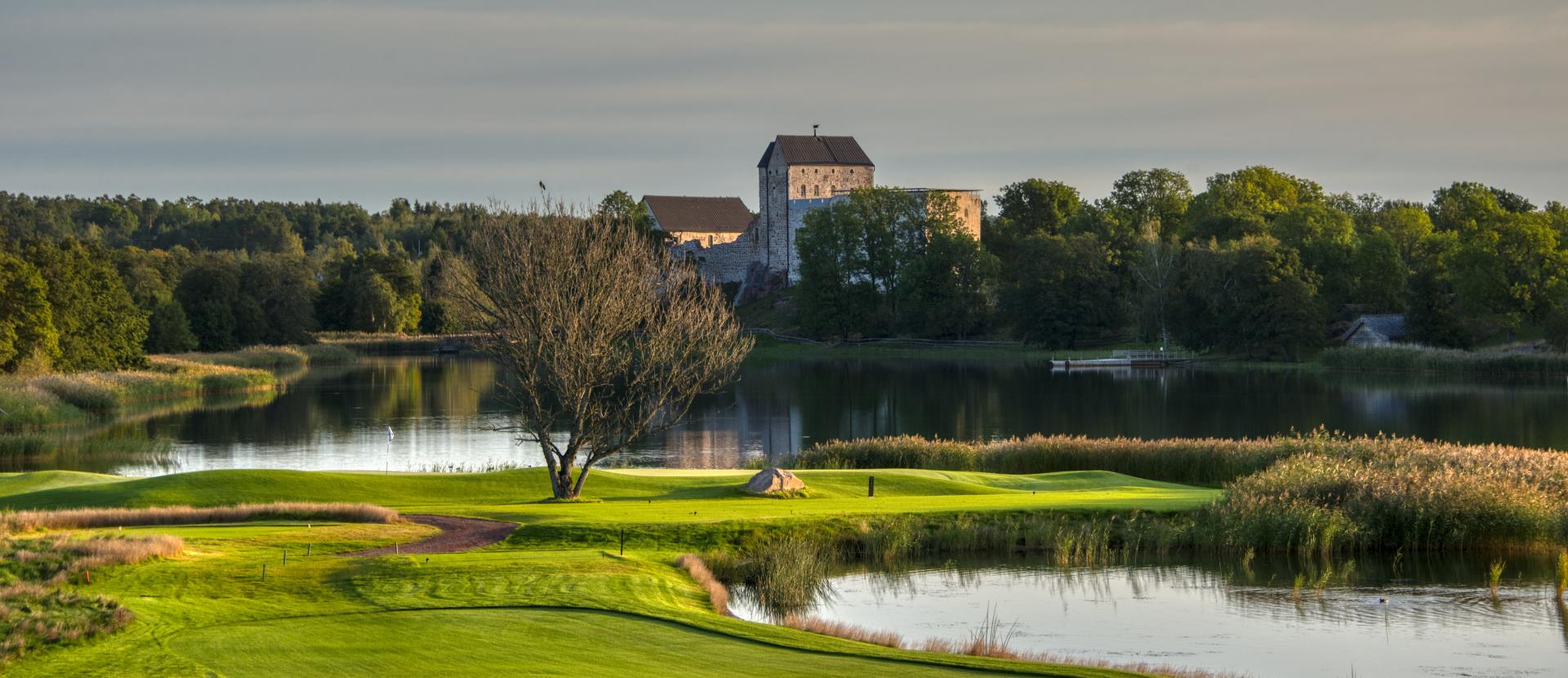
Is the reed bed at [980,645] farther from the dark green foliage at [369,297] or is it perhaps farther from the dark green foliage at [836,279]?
the dark green foliage at [369,297]

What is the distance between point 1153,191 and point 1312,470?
96.7 m

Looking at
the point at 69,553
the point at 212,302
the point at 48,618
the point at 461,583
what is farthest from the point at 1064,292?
the point at 48,618

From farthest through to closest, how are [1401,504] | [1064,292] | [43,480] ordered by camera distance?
[1064,292] < [43,480] < [1401,504]

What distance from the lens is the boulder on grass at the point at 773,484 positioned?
85.1 ft

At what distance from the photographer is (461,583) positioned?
1582 cm

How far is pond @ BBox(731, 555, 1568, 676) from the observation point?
50.9 feet

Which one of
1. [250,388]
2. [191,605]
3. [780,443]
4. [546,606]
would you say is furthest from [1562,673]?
[250,388]

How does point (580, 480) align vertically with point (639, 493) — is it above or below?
above

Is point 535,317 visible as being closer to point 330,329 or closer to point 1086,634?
point 1086,634

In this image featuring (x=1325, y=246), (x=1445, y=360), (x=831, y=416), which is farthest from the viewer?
(x=1325, y=246)

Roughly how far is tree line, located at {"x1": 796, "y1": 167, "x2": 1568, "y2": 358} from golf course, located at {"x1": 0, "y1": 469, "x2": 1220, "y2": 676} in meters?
60.8

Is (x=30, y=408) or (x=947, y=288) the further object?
(x=947, y=288)

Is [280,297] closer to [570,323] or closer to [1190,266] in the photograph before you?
[1190,266]

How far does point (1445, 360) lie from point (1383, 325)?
904cm
